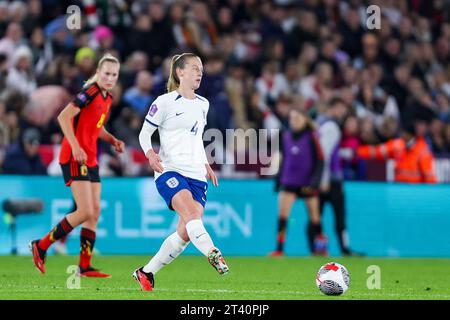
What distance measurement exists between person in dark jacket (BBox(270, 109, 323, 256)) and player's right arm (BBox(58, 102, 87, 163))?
5798 millimetres

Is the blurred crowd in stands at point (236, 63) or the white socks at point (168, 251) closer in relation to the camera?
the white socks at point (168, 251)

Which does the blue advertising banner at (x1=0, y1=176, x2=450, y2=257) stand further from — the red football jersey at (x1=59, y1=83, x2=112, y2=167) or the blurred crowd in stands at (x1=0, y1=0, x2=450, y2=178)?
the red football jersey at (x1=59, y1=83, x2=112, y2=167)

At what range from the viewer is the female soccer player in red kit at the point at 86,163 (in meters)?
13.3

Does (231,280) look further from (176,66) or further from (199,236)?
(176,66)

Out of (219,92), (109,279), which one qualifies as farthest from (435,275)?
(219,92)

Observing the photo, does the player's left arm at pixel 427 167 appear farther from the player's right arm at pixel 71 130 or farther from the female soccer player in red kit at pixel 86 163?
the player's right arm at pixel 71 130

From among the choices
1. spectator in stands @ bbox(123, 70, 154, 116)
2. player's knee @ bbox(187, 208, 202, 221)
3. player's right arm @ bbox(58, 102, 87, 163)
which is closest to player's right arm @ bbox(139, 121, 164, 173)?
player's knee @ bbox(187, 208, 202, 221)

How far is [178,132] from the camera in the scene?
11523mm

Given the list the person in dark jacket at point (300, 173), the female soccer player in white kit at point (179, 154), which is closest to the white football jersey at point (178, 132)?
the female soccer player in white kit at point (179, 154)

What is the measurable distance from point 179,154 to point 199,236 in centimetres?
91

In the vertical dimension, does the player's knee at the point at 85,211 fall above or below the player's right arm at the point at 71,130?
below

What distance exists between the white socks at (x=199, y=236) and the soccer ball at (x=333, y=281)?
110 cm

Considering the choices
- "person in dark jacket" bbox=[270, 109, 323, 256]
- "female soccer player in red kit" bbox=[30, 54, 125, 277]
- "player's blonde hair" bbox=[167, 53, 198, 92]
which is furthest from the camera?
"person in dark jacket" bbox=[270, 109, 323, 256]

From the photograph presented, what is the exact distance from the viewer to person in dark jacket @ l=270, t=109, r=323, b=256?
60.4 ft
